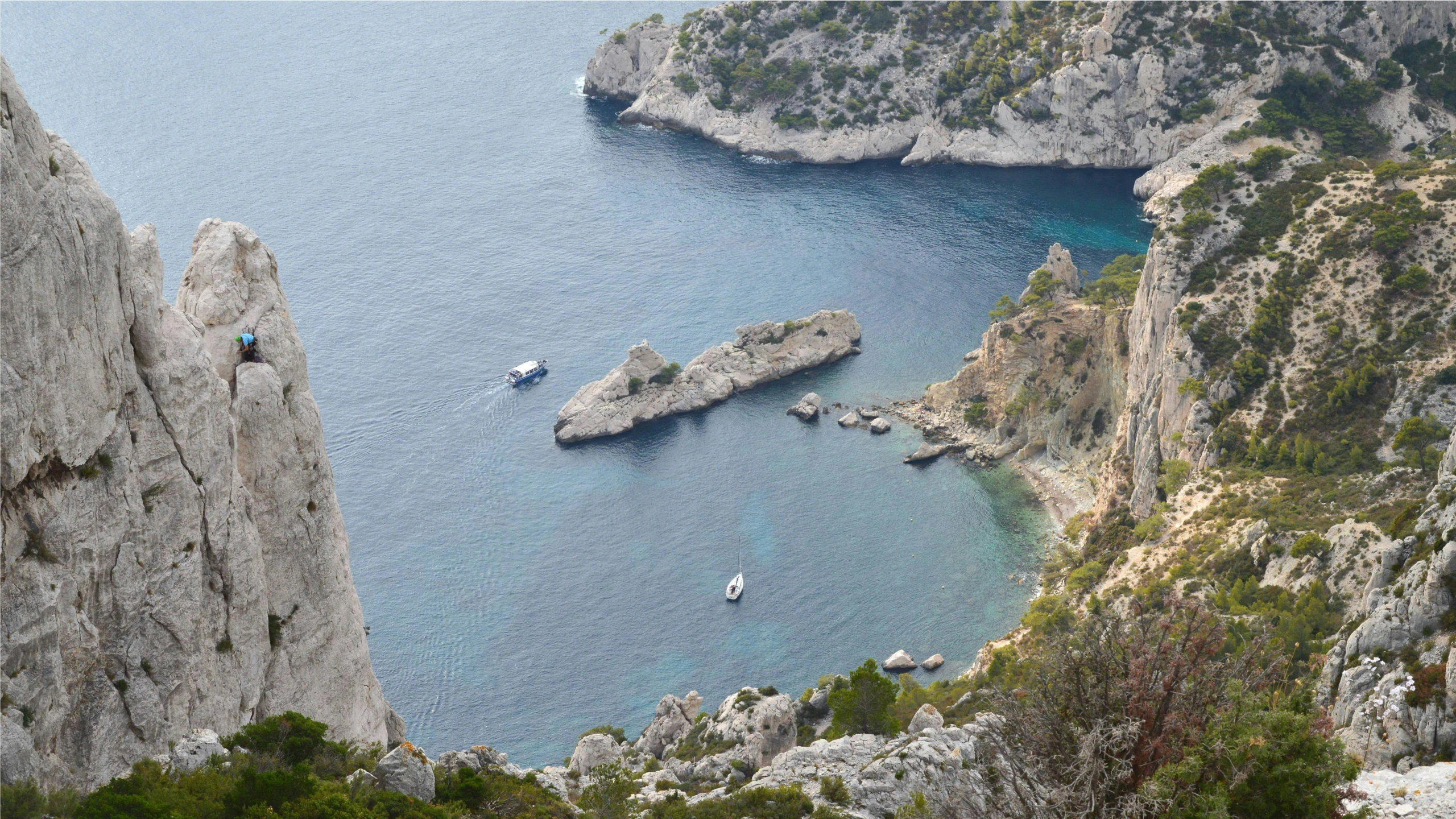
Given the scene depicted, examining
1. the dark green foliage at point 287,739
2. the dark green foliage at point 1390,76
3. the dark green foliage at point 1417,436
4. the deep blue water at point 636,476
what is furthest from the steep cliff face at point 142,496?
the dark green foliage at point 1390,76

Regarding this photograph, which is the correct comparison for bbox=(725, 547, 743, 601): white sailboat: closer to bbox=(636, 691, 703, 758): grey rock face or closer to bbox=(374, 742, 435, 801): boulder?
bbox=(636, 691, 703, 758): grey rock face

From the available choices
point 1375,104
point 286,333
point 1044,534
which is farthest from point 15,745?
point 1375,104

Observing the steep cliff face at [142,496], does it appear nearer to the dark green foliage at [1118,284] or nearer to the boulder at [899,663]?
the boulder at [899,663]

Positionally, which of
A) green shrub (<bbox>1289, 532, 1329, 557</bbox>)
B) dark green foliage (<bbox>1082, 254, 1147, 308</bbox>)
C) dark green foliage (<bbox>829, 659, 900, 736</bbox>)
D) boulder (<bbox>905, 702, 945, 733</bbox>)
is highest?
dark green foliage (<bbox>1082, 254, 1147, 308</bbox>)

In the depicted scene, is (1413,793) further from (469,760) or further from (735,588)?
(735,588)

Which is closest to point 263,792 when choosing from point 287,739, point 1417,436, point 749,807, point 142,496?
point 287,739

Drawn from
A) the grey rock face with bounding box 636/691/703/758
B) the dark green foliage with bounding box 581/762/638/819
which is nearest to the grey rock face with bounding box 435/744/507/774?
the dark green foliage with bounding box 581/762/638/819
